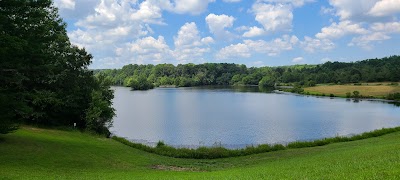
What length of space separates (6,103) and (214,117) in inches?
2173

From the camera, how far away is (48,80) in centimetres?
4678

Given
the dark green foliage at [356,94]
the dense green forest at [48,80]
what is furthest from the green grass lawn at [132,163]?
the dark green foliage at [356,94]

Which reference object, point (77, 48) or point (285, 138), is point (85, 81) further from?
point (285, 138)

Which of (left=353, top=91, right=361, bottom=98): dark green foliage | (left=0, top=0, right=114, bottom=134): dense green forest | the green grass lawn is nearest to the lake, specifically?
(left=0, top=0, right=114, bottom=134): dense green forest

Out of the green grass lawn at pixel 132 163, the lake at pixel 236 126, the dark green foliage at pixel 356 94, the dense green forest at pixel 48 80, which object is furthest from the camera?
the dark green foliage at pixel 356 94

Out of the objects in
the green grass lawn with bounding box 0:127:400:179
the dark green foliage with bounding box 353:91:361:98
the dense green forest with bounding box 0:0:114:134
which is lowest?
the dark green foliage with bounding box 353:91:361:98

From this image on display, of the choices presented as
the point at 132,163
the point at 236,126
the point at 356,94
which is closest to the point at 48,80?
the point at 132,163

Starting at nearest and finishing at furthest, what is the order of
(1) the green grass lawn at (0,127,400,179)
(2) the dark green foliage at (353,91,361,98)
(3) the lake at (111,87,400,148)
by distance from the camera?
(1) the green grass lawn at (0,127,400,179), (3) the lake at (111,87,400,148), (2) the dark green foliage at (353,91,361,98)

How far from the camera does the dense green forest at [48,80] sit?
2383cm

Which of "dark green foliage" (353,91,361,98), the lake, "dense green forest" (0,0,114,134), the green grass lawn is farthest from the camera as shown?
"dark green foliage" (353,91,361,98)

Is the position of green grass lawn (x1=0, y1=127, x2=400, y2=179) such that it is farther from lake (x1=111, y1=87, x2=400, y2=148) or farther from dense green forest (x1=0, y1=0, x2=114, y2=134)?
lake (x1=111, y1=87, x2=400, y2=148)

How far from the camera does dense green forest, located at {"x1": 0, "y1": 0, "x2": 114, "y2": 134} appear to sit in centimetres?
2383

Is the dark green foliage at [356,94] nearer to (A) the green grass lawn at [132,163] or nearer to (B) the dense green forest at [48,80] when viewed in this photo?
(B) the dense green forest at [48,80]

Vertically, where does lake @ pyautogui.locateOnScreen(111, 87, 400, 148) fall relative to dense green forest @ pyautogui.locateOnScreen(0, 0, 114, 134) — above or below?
below
